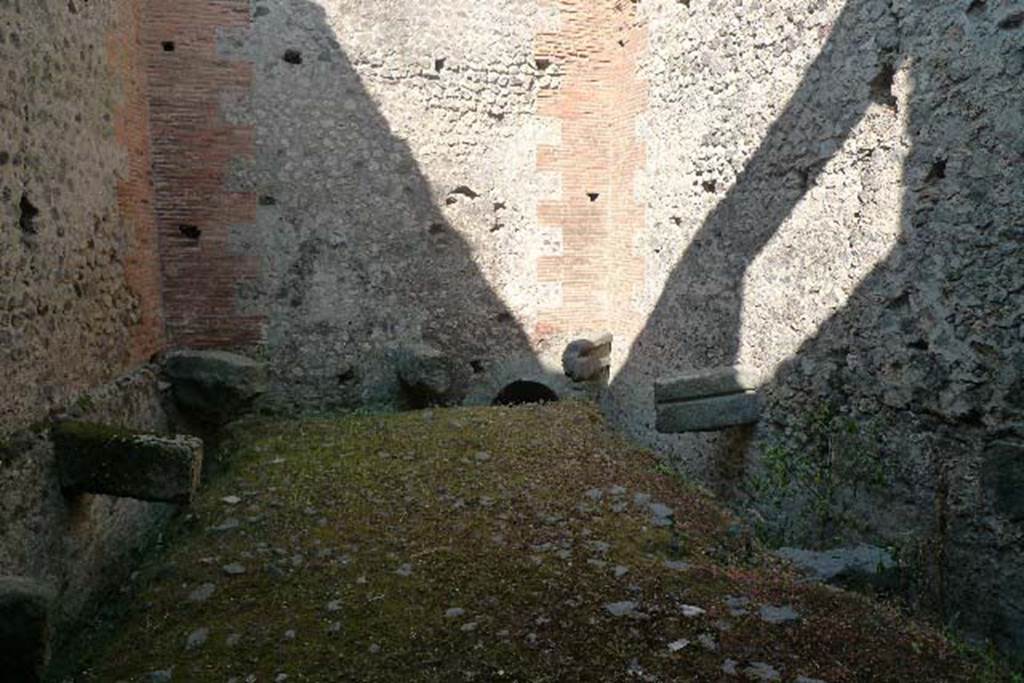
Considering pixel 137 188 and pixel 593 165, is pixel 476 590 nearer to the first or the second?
pixel 137 188

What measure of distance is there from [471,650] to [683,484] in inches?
114

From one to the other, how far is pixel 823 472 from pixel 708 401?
1006mm

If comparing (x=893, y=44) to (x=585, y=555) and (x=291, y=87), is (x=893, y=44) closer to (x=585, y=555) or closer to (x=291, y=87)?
(x=585, y=555)

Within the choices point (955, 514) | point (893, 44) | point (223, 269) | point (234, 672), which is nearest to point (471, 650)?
point (234, 672)

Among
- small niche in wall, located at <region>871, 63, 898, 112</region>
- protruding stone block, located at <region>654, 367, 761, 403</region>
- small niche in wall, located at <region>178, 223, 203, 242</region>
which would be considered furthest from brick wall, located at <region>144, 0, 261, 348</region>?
small niche in wall, located at <region>871, 63, 898, 112</region>

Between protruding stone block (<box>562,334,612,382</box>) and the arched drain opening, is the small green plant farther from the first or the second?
the arched drain opening

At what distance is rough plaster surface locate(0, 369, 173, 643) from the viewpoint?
11.6 feet

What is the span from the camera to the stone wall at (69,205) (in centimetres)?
373

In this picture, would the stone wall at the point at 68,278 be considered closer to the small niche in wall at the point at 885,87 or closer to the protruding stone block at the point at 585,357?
the protruding stone block at the point at 585,357

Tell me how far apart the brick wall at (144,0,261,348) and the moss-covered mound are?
167 cm

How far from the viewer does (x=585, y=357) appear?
25.6 ft

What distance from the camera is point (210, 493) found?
204 inches

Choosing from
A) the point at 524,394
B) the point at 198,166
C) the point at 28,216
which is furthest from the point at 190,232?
the point at 524,394

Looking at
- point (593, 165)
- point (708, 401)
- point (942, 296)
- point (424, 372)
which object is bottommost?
point (708, 401)
